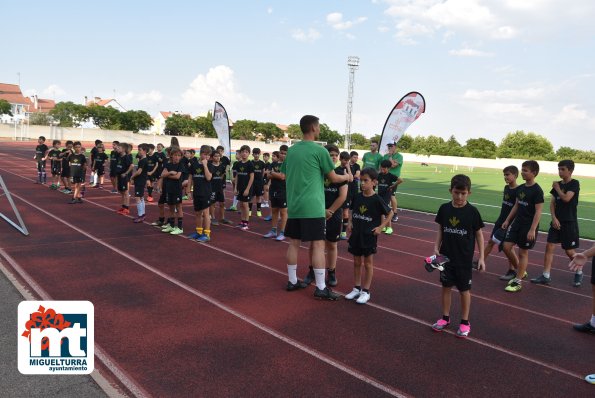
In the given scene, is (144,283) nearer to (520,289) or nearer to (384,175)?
(520,289)

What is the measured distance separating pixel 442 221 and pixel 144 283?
158 inches

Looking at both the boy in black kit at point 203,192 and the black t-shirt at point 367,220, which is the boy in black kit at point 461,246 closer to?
the black t-shirt at point 367,220

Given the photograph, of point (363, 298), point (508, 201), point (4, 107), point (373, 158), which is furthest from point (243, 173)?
point (4, 107)

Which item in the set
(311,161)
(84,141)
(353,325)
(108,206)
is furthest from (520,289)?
(84,141)

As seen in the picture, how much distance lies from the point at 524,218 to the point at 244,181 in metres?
6.41

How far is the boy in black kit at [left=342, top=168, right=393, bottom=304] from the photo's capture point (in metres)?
5.44

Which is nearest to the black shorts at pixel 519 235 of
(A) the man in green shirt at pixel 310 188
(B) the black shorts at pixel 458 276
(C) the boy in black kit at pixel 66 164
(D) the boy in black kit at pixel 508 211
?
(D) the boy in black kit at pixel 508 211

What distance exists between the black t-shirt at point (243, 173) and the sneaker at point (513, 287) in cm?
622

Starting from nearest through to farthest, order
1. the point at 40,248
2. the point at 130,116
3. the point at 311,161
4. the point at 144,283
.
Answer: the point at 311,161 → the point at 144,283 → the point at 40,248 → the point at 130,116

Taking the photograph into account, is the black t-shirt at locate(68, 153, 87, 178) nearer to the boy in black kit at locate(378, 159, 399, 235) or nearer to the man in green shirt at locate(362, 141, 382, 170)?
the man in green shirt at locate(362, 141, 382, 170)

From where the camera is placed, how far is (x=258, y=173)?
37.5ft

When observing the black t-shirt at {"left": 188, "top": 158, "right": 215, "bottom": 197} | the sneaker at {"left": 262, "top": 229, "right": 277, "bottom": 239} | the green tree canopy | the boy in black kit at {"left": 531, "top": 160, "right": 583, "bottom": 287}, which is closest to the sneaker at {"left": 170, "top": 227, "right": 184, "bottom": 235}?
the black t-shirt at {"left": 188, "top": 158, "right": 215, "bottom": 197}

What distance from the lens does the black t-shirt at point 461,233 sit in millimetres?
4660

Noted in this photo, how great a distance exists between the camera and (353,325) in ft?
15.7
